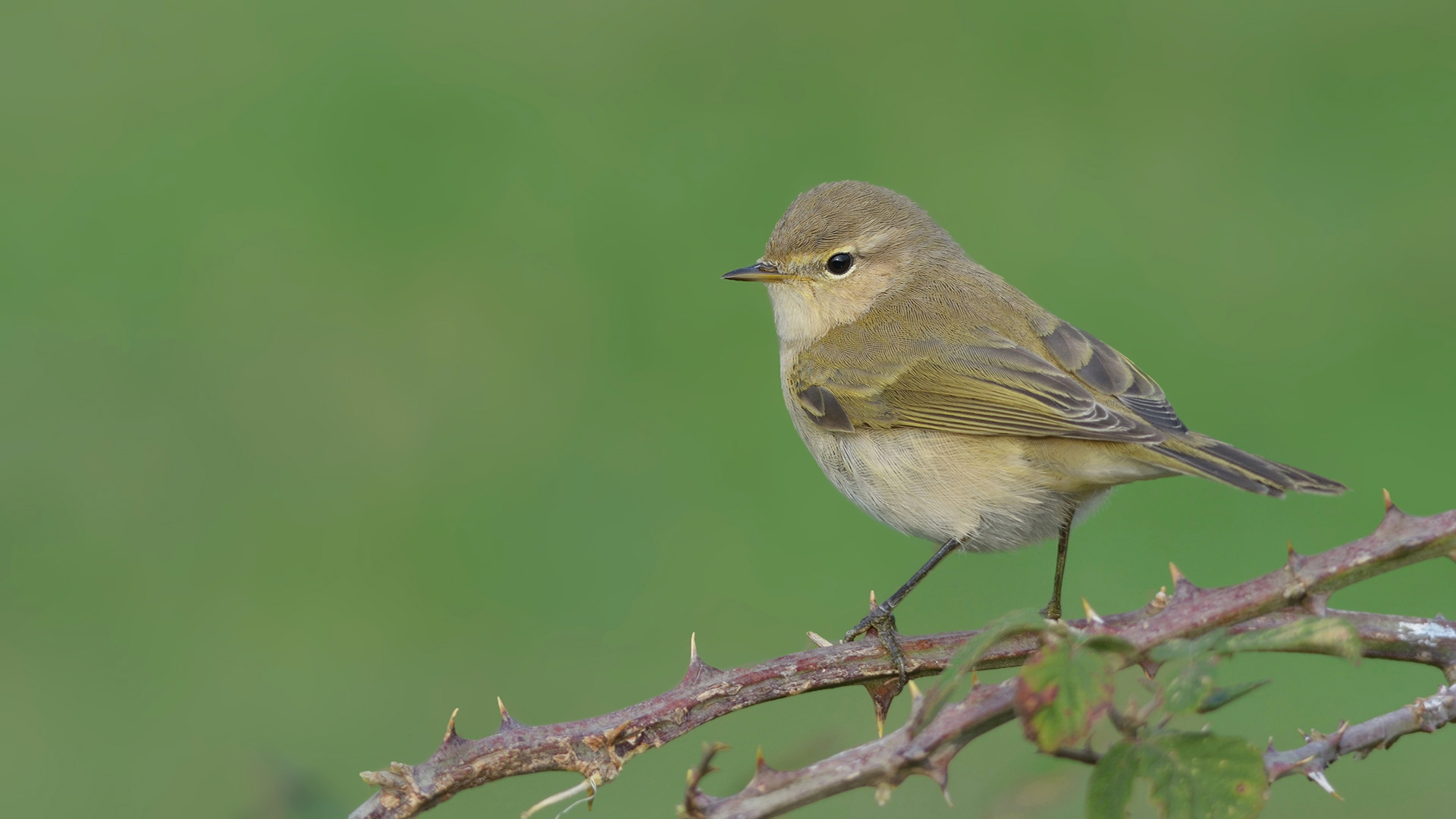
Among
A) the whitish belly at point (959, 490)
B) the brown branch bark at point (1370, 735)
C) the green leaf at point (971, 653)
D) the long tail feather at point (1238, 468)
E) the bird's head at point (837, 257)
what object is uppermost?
the bird's head at point (837, 257)

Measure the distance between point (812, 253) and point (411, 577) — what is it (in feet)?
10.6

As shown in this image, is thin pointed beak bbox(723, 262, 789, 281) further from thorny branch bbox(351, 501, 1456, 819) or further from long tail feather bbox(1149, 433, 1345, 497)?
thorny branch bbox(351, 501, 1456, 819)

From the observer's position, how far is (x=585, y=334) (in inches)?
313

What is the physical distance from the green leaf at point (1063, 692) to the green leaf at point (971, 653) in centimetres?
4

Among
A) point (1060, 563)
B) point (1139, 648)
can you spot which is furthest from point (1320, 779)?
point (1060, 563)

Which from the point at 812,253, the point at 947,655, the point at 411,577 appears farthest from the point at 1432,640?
the point at 411,577

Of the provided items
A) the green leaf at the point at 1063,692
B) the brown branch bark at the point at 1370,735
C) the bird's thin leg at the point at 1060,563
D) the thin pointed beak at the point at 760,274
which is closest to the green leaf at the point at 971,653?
the green leaf at the point at 1063,692

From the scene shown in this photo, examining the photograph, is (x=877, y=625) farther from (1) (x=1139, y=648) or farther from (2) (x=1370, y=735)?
(1) (x=1139, y=648)

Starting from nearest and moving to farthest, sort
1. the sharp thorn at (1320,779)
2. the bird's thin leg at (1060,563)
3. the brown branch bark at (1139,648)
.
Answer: the brown branch bark at (1139,648) → the sharp thorn at (1320,779) → the bird's thin leg at (1060,563)

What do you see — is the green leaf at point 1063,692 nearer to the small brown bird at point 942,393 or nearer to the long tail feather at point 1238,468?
the long tail feather at point 1238,468

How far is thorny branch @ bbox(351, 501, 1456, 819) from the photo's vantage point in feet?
5.14

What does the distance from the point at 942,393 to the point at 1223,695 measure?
2793mm

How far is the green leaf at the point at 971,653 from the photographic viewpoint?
133 centimetres

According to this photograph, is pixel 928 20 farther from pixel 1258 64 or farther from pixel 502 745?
pixel 502 745
